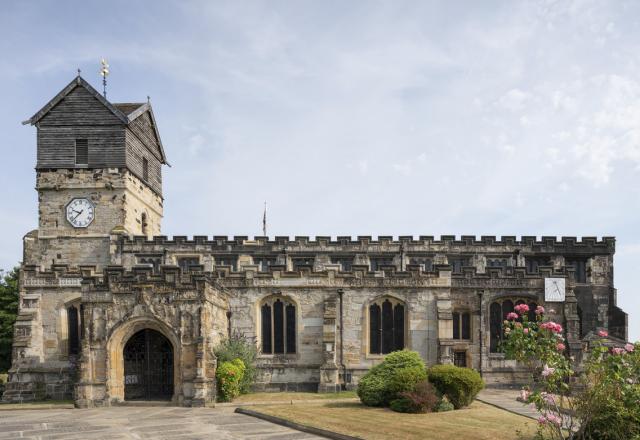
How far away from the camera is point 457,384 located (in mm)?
23328

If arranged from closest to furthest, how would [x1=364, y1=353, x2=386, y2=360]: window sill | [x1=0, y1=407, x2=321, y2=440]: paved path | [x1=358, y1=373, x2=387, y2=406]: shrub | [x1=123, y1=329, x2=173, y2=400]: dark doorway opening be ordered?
1. [x1=0, y1=407, x2=321, y2=440]: paved path
2. [x1=358, y1=373, x2=387, y2=406]: shrub
3. [x1=123, y1=329, x2=173, y2=400]: dark doorway opening
4. [x1=364, y1=353, x2=386, y2=360]: window sill

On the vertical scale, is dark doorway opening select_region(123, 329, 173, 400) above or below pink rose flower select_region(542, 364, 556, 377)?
below

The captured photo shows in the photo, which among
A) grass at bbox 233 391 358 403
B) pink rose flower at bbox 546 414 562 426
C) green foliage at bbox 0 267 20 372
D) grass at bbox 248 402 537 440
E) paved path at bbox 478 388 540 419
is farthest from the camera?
green foliage at bbox 0 267 20 372

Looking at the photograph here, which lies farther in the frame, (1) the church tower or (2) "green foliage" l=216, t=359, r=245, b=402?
(1) the church tower

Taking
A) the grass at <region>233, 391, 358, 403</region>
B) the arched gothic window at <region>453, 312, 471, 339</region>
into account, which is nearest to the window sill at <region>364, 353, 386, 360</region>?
the grass at <region>233, 391, 358, 403</region>

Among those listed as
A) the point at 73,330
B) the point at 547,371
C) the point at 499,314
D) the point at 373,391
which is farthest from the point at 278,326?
the point at 547,371

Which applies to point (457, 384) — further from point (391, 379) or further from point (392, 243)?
point (392, 243)

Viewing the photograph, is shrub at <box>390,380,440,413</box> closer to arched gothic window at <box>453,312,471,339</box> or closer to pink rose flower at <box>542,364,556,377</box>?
pink rose flower at <box>542,364,556,377</box>

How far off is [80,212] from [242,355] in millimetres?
18193

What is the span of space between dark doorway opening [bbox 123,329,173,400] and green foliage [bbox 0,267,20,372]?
1464 cm

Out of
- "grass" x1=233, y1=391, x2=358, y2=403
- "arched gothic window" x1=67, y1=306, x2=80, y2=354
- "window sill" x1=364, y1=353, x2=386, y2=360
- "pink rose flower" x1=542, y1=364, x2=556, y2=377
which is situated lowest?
"grass" x1=233, y1=391, x2=358, y2=403

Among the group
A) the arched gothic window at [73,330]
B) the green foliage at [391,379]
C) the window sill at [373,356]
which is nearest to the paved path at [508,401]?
the green foliage at [391,379]

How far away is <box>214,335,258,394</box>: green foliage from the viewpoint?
28.1 meters

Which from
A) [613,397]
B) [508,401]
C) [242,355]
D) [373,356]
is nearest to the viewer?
[613,397]
